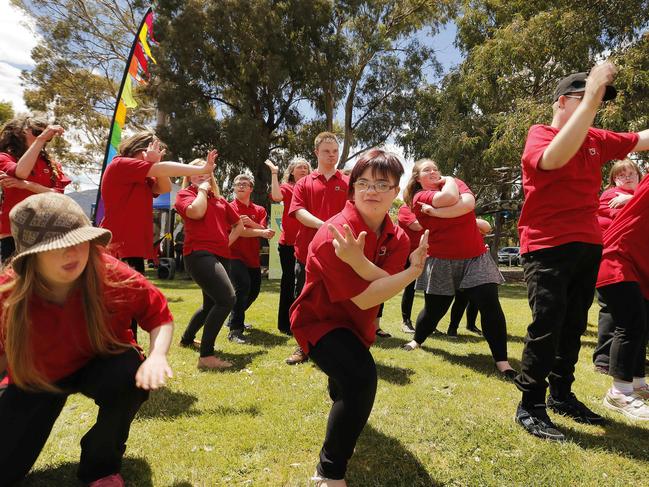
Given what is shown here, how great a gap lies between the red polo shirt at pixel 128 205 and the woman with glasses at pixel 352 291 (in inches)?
69.7

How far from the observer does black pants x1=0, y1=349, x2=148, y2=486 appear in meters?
2.00

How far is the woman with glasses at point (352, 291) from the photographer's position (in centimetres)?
212

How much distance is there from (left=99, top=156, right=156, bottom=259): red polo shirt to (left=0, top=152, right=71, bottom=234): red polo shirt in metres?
0.86

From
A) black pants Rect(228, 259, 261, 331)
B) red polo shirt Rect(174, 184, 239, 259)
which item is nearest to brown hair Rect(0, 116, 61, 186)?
red polo shirt Rect(174, 184, 239, 259)

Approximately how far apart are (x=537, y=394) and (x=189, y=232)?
11.0ft

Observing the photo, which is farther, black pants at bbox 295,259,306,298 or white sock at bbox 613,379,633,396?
black pants at bbox 295,259,306,298

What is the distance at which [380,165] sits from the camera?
7.68 ft

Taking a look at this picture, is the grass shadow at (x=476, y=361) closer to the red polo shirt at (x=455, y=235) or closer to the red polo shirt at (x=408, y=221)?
the red polo shirt at (x=455, y=235)

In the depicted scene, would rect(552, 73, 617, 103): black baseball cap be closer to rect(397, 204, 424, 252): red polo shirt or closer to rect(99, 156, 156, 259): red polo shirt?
rect(397, 204, 424, 252): red polo shirt

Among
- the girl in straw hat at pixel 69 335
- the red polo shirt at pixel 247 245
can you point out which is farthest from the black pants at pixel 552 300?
the red polo shirt at pixel 247 245

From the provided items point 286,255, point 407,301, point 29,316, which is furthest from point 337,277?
point 407,301

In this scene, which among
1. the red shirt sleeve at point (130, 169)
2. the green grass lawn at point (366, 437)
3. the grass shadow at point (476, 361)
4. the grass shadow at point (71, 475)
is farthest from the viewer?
the grass shadow at point (476, 361)

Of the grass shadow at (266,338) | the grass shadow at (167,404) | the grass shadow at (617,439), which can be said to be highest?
the grass shadow at (617,439)

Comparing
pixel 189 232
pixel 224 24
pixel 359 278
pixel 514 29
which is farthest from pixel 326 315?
pixel 224 24
